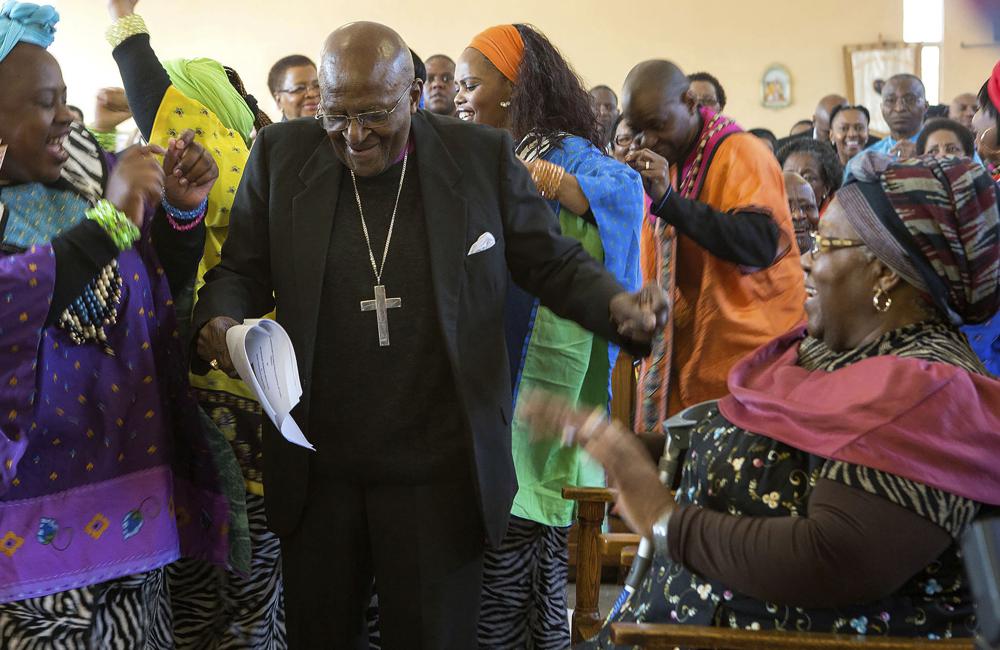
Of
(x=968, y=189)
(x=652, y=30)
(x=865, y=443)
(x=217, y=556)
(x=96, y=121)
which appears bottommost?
(x=217, y=556)

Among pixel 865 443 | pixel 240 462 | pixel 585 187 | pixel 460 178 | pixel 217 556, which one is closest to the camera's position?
pixel 865 443

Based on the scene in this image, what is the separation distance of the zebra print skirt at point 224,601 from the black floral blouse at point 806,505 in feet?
3.90

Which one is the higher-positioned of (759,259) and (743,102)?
(743,102)

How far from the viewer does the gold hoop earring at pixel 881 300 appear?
1.91 m

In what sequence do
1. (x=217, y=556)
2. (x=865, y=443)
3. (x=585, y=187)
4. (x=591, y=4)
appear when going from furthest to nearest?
(x=591, y=4), (x=585, y=187), (x=217, y=556), (x=865, y=443)

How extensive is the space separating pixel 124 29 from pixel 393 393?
1.39 meters

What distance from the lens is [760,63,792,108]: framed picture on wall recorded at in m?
14.3

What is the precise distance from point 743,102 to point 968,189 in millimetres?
13090

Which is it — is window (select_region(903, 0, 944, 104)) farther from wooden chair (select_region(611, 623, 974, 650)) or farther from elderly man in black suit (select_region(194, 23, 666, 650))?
wooden chair (select_region(611, 623, 974, 650))

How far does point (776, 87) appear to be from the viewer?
14.3m

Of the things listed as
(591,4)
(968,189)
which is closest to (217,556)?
(968,189)

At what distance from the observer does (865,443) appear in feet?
5.63

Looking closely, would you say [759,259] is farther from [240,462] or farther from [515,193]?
[240,462]

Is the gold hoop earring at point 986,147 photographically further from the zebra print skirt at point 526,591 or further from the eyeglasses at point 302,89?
the eyeglasses at point 302,89
